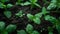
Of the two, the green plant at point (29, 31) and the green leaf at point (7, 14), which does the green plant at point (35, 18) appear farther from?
the green leaf at point (7, 14)

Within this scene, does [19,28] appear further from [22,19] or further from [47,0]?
[47,0]

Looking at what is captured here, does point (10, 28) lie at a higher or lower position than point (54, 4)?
lower

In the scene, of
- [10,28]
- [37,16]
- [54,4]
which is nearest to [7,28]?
[10,28]

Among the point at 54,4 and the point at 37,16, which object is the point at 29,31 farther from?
the point at 54,4

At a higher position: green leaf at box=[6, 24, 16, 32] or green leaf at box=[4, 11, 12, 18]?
green leaf at box=[4, 11, 12, 18]

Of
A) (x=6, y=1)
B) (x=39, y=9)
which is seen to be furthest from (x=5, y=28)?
(x=39, y=9)

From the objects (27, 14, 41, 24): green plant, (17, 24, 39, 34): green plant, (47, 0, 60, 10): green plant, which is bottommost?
(17, 24, 39, 34): green plant

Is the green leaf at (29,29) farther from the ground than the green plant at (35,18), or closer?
closer

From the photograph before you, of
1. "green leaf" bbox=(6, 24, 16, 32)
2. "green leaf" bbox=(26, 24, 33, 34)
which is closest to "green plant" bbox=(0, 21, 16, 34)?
"green leaf" bbox=(6, 24, 16, 32)

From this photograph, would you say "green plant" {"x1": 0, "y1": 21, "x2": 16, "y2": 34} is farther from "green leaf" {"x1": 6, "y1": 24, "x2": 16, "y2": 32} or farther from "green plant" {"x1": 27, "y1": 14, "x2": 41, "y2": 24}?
"green plant" {"x1": 27, "y1": 14, "x2": 41, "y2": 24}

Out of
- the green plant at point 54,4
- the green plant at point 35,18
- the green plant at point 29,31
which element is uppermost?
the green plant at point 54,4

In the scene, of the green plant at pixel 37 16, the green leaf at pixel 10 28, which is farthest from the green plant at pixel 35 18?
the green leaf at pixel 10 28

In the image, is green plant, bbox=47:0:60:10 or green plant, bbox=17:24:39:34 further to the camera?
green plant, bbox=47:0:60:10

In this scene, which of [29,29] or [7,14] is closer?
[29,29]
